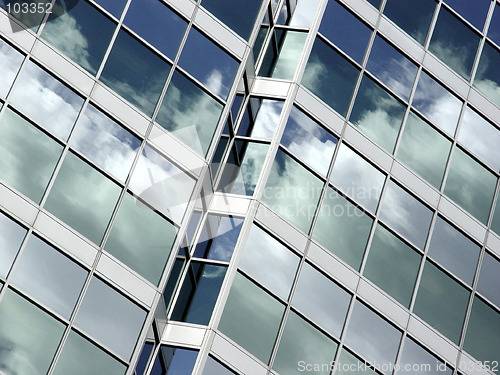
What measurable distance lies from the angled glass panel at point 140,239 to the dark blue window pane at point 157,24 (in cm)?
384

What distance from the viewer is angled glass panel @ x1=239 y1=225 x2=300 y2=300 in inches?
832

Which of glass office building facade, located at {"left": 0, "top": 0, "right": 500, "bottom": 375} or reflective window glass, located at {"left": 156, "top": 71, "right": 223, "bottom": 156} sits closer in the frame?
glass office building facade, located at {"left": 0, "top": 0, "right": 500, "bottom": 375}

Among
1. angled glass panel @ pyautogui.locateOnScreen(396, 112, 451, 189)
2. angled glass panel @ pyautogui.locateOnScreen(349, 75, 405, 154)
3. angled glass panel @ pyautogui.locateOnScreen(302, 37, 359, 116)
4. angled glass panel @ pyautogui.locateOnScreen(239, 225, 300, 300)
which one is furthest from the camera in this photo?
angled glass panel @ pyautogui.locateOnScreen(396, 112, 451, 189)

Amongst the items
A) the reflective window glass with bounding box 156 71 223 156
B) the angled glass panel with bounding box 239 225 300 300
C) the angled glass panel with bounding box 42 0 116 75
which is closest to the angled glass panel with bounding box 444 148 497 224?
the angled glass panel with bounding box 239 225 300 300

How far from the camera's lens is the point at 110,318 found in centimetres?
1880

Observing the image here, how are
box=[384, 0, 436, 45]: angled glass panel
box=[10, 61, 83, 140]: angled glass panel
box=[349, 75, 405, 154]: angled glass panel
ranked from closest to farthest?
1. box=[10, 61, 83, 140]: angled glass panel
2. box=[349, 75, 405, 154]: angled glass panel
3. box=[384, 0, 436, 45]: angled glass panel

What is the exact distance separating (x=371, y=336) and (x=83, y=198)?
7.95 meters

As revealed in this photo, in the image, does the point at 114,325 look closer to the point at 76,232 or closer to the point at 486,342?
the point at 76,232

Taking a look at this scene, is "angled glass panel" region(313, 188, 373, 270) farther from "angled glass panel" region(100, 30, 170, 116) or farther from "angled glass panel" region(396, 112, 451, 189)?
"angled glass panel" region(100, 30, 170, 116)

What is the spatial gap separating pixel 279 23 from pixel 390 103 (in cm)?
369

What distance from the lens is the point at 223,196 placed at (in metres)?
21.9

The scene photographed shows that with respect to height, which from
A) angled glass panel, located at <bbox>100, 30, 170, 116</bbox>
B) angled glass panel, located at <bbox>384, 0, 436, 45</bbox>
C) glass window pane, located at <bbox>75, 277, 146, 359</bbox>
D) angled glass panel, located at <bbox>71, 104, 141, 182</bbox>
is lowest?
glass window pane, located at <bbox>75, 277, 146, 359</bbox>

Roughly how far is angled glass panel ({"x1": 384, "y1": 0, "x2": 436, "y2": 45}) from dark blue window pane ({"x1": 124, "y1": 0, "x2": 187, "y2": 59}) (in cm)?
693

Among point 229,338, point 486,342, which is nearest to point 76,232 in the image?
point 229,338
